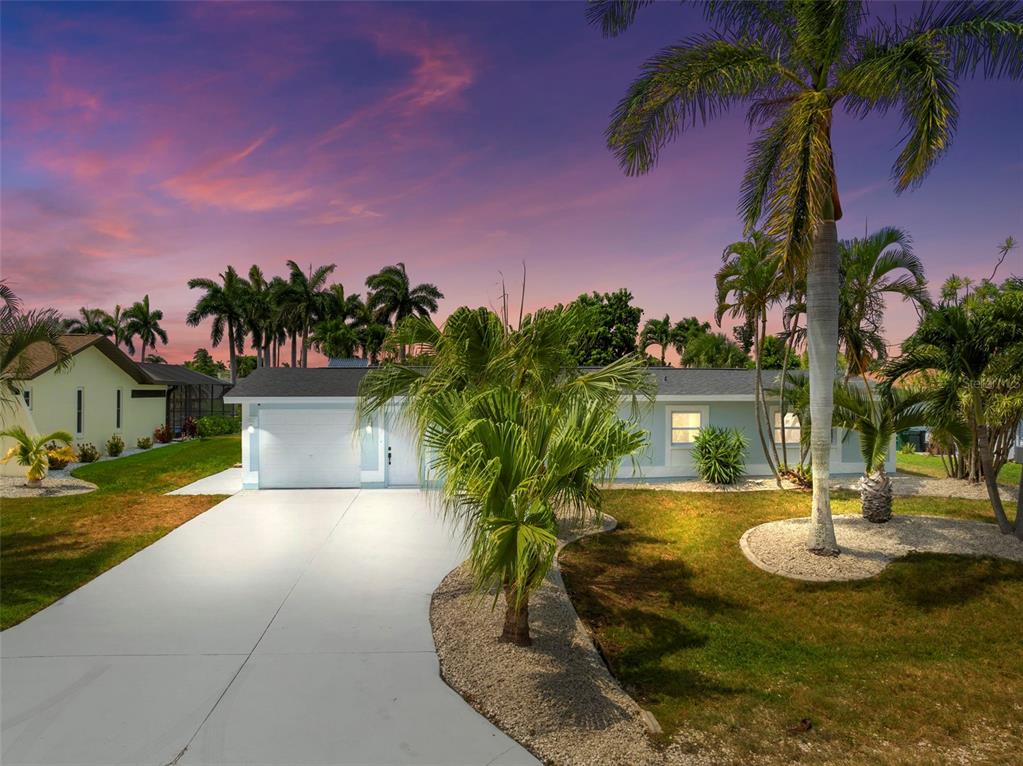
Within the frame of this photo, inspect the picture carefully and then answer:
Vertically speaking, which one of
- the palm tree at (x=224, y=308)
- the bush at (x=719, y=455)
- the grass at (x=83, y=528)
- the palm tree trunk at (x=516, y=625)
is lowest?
the grass at (x=83, y=528)

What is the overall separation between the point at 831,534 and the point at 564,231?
10079 mm

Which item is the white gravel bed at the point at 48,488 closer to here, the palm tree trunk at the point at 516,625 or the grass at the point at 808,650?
Result: the grass at the point at 808,650

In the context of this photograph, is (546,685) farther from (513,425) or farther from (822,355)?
(822,355)

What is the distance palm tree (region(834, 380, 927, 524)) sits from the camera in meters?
9.09

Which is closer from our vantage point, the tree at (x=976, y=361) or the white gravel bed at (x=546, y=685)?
the white gravel bed at (x=546, y=685)

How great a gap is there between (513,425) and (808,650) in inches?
166

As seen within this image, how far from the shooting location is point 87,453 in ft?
60.8

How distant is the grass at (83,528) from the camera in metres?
7.01

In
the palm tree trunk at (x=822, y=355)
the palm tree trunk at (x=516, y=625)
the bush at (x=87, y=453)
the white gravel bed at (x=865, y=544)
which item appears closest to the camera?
the palm tree trunk at (x=516, y=625)

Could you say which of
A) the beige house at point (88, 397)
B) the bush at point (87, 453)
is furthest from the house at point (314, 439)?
the bush at point (87, 453)

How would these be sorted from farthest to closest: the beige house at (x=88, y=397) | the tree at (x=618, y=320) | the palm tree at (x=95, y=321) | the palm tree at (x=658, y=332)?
the palm tree at (x=658, y=332)
the palm tree at (x=95, y=321)
the tree at (x=618, y=320)
the beige house at (x=88, y=397)

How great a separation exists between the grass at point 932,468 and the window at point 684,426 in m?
7.09

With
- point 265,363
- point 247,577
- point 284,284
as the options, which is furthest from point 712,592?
point 265,363

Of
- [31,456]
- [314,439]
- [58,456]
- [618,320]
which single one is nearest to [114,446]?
[58,456]
